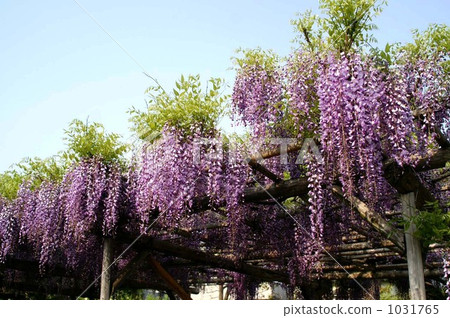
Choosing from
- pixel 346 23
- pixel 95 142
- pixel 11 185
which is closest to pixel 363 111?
pixel 346 23

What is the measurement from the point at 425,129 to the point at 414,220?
857mm

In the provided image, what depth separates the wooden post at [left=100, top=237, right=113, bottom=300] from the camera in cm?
627

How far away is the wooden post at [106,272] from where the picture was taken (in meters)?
6.27

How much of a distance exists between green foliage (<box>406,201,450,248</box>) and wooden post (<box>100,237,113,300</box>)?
391 centimetres

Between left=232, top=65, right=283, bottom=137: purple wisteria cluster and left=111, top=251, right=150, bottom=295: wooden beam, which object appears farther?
left=111, top=251, right=150, bottom=295: wooden beam

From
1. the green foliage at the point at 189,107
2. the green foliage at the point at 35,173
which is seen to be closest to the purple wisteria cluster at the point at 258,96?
the green foliage at the point at 189,107

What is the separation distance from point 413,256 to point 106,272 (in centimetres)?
389

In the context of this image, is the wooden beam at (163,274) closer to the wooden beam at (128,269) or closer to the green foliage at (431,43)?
the wooden beam at (128,269)

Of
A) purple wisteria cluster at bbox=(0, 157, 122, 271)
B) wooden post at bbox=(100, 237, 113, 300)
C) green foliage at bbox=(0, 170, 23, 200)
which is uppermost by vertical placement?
green foliage at bbox=(0, 170, 23, 200)

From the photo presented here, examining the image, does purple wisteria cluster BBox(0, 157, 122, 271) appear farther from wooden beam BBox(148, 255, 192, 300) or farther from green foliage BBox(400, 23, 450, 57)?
green foliage BBox(400, 23, 450, 57)

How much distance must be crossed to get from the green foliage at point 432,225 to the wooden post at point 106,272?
12.8 ft

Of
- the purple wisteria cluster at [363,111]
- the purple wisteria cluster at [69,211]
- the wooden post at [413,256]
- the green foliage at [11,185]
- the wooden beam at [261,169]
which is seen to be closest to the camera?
the purple wisteria cluster at [363,111]

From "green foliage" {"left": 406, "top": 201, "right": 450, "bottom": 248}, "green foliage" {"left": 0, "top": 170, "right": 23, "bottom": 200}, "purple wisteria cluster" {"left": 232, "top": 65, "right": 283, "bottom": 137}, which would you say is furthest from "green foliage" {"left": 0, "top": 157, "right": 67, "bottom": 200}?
"green foliage" {"left": 406, "top": 201, "right": 450, "bottom": 248}

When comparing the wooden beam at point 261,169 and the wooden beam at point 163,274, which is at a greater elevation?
the wooden beam at point 261,169
